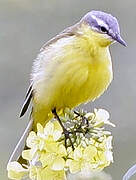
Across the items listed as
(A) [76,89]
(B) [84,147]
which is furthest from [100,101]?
(B) [84,147]

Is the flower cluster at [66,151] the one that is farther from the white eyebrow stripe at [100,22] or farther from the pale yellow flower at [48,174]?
the white eyebrow stripe at [100,22]

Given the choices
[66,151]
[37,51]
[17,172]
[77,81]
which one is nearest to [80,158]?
[66,151]

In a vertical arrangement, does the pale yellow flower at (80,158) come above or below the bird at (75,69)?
below

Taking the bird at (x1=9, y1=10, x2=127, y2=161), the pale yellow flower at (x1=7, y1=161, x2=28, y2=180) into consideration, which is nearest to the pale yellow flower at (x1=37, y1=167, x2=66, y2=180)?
the pale yellow flower at (x1=7, y1=161, x2=28, y2=180)

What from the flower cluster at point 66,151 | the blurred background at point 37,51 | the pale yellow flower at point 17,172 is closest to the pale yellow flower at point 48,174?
the flower cluster at point 66,151

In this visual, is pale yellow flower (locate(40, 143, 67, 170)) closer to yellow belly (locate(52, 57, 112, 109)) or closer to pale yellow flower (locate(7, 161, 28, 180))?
pale yellow flower (locate(7, 161, 28, 180))

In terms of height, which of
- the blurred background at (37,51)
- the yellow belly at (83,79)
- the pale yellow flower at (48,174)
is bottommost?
the pale yellow flower at (48,174)

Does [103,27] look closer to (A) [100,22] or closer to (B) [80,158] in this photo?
(A) [100,22]

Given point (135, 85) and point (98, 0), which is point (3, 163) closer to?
point (135, 85)
